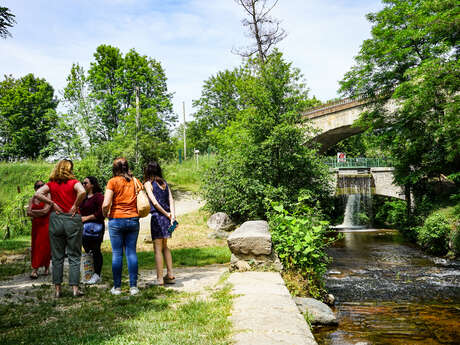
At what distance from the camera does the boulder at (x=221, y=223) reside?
43.2ft

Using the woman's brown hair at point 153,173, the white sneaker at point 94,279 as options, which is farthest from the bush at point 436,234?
the white sneaker at point 94,279

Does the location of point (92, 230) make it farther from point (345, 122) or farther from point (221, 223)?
point (345, 122)

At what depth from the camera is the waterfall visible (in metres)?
22.4

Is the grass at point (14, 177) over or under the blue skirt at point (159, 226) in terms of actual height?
over

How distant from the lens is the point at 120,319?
12.6 ft

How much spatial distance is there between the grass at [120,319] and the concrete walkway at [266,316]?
0.13 m

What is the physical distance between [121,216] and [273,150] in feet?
26.6

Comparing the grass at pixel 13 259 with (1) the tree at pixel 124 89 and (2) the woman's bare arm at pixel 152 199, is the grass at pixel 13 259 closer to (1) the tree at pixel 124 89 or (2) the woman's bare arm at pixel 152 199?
(2) the woman's bare arm at pixel 152 199

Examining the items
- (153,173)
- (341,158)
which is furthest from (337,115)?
(153,173)

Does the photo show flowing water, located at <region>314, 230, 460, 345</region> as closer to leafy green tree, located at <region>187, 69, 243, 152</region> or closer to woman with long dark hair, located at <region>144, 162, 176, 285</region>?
woman with long dark hair, located at <region>144, 162, 176, 285</region>

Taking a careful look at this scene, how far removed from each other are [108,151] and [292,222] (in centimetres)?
1603

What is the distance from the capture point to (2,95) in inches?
1378

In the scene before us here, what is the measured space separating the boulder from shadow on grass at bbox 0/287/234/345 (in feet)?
26.8

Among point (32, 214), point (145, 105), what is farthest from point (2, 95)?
point (32, 214)
